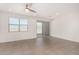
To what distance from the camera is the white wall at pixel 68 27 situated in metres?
6.04

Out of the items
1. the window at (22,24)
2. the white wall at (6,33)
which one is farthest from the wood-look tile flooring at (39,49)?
the window at (22,24)

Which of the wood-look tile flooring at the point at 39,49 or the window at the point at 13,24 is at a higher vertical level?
the window at the point at 13,24

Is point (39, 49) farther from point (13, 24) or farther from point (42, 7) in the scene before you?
point (13, 24)

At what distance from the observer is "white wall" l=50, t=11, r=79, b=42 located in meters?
6.04

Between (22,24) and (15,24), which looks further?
(22,24)

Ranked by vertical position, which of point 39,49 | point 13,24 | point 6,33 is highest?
point 13,24

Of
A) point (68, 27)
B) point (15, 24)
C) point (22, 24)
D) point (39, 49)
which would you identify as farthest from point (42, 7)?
point (68, 27)

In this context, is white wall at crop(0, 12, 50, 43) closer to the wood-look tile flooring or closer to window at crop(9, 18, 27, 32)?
window at crop(9, 18, 27, 32)

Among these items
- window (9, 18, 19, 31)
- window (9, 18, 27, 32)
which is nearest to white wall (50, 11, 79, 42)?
window (9, 18, 27, 32)

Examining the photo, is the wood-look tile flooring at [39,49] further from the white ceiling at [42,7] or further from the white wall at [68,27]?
the white ceiling at [42,7]

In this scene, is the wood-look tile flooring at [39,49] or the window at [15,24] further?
the window at [15,24]

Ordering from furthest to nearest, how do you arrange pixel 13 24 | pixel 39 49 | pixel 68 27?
pixel 68 27
pixel 13 24
pixel 39 49

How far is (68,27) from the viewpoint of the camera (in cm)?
668

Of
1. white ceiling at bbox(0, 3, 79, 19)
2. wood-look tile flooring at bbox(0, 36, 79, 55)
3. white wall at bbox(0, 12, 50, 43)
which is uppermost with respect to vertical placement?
white ceiling at bbox(0, 3, 79, 19)
